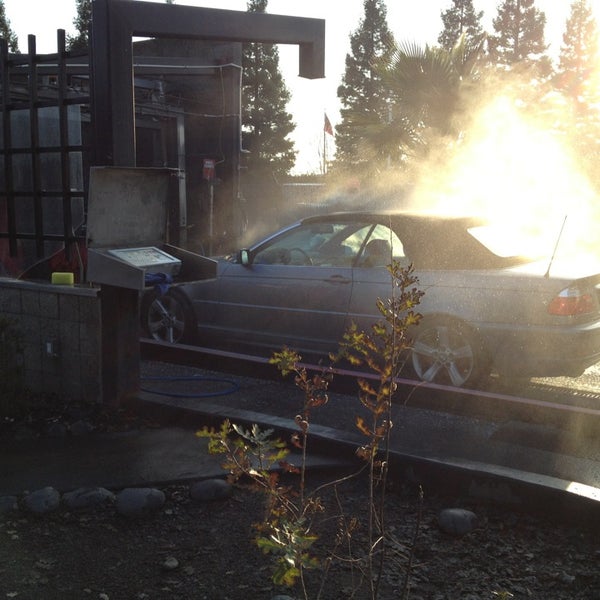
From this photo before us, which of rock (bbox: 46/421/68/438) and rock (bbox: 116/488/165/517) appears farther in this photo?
rock (bbox: 46/421/68/438)

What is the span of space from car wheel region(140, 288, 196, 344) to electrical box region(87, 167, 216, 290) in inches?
96.8

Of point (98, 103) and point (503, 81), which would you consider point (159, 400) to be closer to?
point (98, 103)

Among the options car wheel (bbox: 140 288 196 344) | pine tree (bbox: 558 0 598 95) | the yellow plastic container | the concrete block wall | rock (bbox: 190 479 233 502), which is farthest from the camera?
pine tree (bbox: 558 0 598 95)

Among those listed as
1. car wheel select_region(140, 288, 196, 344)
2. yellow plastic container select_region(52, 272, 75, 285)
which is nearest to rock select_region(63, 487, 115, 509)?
yellow plastic container select_region(52, 272, 75, 285)

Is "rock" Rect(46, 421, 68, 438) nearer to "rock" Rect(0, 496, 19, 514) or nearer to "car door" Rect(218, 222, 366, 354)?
"rock" Rect(0, 496, 19, 514)

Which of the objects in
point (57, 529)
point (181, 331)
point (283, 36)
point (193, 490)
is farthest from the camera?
point (181, 331)

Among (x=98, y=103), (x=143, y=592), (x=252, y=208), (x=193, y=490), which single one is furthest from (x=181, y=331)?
(x=252, y=208)

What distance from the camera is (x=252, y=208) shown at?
114ft

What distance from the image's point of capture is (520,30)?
180 ft

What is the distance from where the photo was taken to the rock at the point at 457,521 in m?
3.62

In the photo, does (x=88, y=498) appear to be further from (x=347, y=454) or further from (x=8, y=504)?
(x=347, y=454)

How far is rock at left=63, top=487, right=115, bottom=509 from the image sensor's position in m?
3.88

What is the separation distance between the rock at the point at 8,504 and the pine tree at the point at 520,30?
55.5m

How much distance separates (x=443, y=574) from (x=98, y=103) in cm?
368
